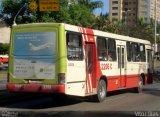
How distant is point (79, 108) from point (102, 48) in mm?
3720

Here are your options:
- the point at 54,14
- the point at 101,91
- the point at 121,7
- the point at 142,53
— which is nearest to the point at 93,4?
the point at 54,14

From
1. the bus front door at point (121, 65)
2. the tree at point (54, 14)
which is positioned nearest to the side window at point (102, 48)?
the bus front door at point (121, 65)

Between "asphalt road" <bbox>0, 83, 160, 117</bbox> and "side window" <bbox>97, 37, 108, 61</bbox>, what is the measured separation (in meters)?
1.74

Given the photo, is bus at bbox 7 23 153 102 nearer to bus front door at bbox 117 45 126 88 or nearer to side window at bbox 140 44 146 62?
bus front door at bbox 117 45 126 88

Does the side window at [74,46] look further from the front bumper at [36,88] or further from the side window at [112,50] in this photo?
the side window at [112,50]

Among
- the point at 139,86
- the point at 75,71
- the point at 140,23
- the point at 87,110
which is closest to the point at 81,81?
the point at 75,71

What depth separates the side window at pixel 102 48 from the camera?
1902 centimetres

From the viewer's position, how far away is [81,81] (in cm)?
1725

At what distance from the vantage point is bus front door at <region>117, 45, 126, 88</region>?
21312mm

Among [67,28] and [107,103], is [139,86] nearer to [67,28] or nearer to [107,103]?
[107,103]

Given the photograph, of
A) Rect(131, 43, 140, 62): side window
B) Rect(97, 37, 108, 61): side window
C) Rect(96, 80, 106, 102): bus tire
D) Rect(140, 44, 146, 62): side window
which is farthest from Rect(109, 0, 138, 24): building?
Rect(96, 80, 106, 102): bus tire

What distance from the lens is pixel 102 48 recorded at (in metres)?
19.4

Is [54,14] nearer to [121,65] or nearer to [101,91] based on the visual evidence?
[121,65]

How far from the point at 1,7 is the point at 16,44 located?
4438 cm
